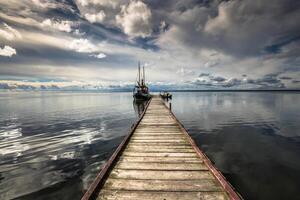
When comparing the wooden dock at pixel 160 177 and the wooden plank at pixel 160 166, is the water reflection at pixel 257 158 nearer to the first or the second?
the wooden plank at pixel 160 166

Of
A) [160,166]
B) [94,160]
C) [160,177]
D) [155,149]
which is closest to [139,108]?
[94,160]

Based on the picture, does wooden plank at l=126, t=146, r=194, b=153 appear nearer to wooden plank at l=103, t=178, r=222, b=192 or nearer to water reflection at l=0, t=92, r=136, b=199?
wooden plank at l=103, t=178, r=222, b=192

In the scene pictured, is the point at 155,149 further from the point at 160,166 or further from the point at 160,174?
the point at 160,174

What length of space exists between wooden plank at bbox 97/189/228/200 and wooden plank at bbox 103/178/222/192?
0.14 meters

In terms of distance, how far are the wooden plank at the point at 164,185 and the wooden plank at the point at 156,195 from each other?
14 cm

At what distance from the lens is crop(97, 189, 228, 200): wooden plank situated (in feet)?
12.6

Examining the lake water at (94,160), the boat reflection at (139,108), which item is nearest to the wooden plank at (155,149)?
the lake water at (94,160)

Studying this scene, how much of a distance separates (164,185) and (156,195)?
451 millimetres

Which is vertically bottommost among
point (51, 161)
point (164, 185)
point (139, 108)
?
point (139, 108)

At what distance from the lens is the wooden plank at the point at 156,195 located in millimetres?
3833

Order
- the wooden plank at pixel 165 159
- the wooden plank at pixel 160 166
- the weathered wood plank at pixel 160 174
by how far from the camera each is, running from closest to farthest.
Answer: the weathered wood plank at pixel 160 174
the wooden plank at pixel 160 166
the wooden plank at pixel 165 159

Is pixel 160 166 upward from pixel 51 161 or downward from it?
upward

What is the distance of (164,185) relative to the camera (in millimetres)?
4328

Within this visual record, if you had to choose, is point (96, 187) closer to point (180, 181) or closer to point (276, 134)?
point (180, 181)
